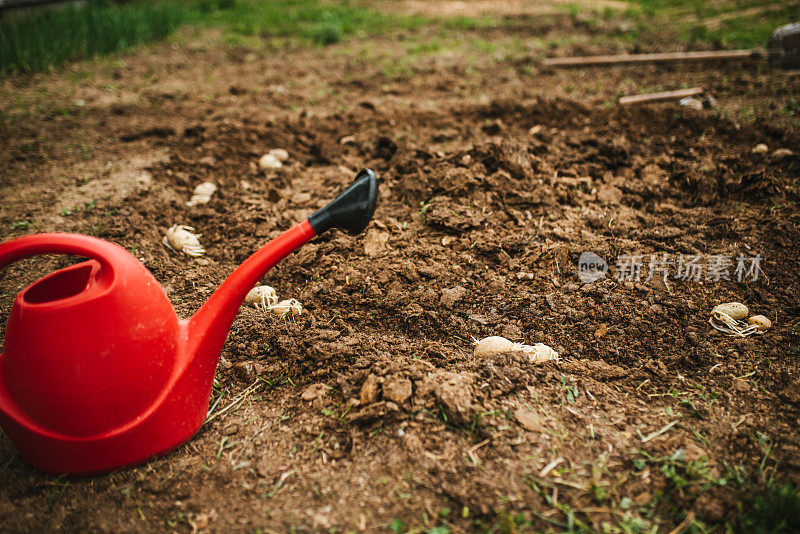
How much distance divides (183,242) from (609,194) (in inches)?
96.3

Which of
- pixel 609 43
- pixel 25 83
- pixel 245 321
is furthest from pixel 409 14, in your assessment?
pixel 245 321

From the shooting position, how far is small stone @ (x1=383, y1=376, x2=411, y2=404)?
5.57 ft

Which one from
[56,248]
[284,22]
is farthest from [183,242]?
[284,22]

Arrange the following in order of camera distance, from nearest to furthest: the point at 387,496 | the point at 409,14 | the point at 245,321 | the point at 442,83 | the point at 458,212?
the point at 387,496
the point at 245,321
the point at 458,212
the point at 442,83
the point at 409,14

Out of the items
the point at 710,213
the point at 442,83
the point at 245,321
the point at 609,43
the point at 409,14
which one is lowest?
the point at 245,321

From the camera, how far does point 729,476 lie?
4.89 ft

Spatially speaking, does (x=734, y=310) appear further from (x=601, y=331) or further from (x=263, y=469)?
(x=263, y=469)

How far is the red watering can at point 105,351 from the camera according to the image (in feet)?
4.50

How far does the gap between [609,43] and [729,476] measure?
17.8ft

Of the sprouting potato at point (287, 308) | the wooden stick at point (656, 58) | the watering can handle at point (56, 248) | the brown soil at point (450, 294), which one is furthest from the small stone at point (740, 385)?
the wooden stick at point (656, 58)

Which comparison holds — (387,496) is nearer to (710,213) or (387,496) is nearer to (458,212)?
(458,212)

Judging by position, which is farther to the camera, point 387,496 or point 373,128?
point 373,128

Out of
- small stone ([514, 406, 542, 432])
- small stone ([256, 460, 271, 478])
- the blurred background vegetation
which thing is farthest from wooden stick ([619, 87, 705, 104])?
small stone ([256, 460, 271, 478])

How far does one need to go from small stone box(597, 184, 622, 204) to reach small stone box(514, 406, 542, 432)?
1672 millimetres
